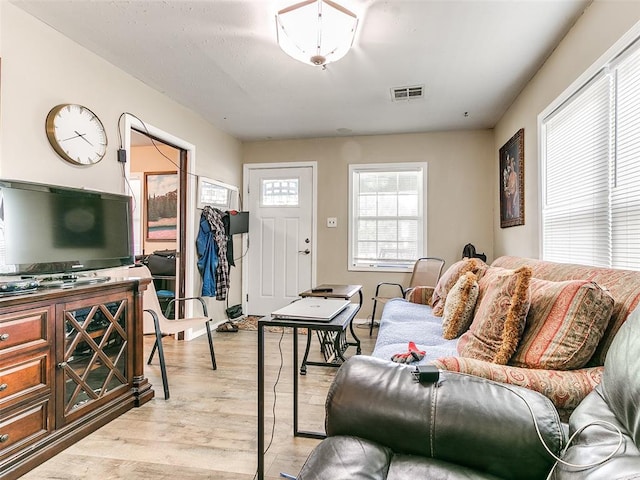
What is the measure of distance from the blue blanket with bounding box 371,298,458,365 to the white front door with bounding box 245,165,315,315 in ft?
6.46

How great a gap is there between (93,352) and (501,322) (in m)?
2.20

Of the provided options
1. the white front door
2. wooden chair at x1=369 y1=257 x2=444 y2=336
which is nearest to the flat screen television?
the white front door

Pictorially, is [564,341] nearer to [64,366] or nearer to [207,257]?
[64,366]

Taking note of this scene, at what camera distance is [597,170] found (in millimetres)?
2064

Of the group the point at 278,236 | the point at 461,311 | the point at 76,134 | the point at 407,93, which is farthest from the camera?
the point at 278,236

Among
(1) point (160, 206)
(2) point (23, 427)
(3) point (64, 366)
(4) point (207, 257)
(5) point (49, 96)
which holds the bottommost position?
(2) point (23, 427)

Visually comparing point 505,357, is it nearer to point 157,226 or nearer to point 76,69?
point 76,69

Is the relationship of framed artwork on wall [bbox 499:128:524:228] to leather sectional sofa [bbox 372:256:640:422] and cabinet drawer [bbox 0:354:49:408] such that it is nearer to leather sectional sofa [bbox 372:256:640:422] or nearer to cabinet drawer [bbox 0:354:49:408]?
leather sectional sofa [bbox 372:256:640:422]

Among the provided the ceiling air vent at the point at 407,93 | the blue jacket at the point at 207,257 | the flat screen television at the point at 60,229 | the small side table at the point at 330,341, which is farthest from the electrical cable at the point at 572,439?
the blue jacket at the point at 207,257

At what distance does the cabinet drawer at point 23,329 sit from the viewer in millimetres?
1642

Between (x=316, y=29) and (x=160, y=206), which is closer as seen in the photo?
(x=316, y=29)

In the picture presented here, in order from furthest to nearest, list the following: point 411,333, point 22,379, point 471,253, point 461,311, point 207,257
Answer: point 471,253
point 207,257
point 411,333
point 461,311
point 22,379

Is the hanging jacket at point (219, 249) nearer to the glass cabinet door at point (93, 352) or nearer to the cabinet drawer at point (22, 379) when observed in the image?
the glass cabinet door at point (93, 352)

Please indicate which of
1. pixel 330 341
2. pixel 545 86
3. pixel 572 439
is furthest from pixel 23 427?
pixel 545 86
